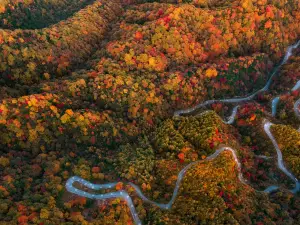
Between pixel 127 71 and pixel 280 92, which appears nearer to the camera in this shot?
pixel 127 71

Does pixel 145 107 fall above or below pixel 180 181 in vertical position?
above

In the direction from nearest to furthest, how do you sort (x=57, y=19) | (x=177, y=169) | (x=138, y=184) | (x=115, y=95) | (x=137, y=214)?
(x=137, y=214) → (x=138, y=184) → (x=177, y=169) → (x=115, y=95) → (x=57, y=19)

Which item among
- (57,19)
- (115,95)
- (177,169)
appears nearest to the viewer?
(177,169)

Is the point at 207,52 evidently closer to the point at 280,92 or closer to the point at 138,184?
the point at 280,92

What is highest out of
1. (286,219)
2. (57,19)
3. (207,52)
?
(57,19)

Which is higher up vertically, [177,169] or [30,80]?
[30,80]

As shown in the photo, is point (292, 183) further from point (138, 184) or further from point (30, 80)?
point (30, 80)

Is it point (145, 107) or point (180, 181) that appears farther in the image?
point (145, 107)

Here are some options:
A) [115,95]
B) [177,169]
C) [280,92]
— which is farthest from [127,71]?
[280,92]
